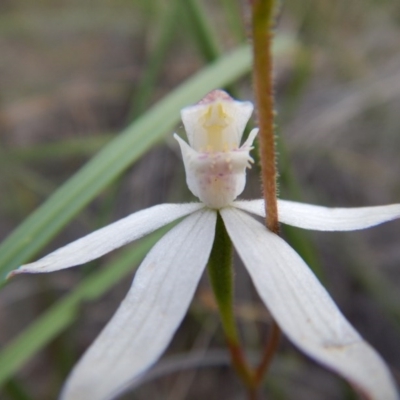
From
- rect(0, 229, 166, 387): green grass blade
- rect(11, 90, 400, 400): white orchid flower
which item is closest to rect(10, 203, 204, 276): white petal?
rect(11, 90, 400, 400): white orchid flower

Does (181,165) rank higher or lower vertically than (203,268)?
higher

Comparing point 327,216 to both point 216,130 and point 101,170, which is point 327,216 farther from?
point 101,170

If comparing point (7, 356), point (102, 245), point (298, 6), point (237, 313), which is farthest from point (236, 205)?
point (298, 6)

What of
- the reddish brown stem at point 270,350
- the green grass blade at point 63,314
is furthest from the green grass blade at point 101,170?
the reddish brown stem at point 270,350

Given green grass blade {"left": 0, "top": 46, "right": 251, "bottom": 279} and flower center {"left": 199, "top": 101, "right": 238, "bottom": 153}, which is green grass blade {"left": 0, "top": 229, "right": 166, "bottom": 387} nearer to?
green grass blade {"left": 0, "top": 46, "right": 251, "bottom": 279}

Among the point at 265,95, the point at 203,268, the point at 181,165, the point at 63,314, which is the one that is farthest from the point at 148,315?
the point at 181,165
